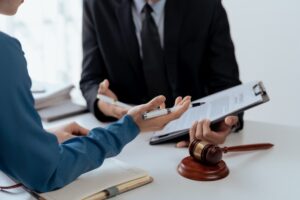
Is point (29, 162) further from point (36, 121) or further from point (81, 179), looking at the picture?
point (81, 179)

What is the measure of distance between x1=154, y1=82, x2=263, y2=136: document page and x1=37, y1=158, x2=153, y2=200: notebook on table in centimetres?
27

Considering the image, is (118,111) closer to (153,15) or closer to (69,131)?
(69,131)

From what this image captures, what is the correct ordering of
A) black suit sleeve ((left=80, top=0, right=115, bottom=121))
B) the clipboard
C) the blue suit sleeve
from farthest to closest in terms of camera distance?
black suit sleeve ((left=80, top=0, right=115, bottom=121)), the clipboard, the blue suit sleeve

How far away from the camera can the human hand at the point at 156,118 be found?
3.22 feet

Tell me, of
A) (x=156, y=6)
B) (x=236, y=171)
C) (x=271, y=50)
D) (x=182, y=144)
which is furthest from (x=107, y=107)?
(x=271, y=50)

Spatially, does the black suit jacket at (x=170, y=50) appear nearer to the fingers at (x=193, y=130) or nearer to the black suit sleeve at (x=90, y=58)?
the black suit sleeve at (x=90, y=58)

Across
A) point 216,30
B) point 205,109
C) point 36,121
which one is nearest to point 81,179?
point 36,121

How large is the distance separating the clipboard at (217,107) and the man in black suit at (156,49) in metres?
0.21

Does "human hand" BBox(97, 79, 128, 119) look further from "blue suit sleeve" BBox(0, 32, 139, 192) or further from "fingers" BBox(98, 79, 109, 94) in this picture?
"blue suit sleeve" BBox(0, 32, 139, 192)

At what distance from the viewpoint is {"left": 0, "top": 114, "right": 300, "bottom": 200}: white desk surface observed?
904 millimetres

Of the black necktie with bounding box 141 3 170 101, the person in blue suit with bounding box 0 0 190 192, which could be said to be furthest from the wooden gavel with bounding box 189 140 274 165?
the black necktie with bounding box 141 3 170 101

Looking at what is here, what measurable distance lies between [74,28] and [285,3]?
5.12ft

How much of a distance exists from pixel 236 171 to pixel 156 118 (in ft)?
0.76

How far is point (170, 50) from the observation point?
5.07 feet
